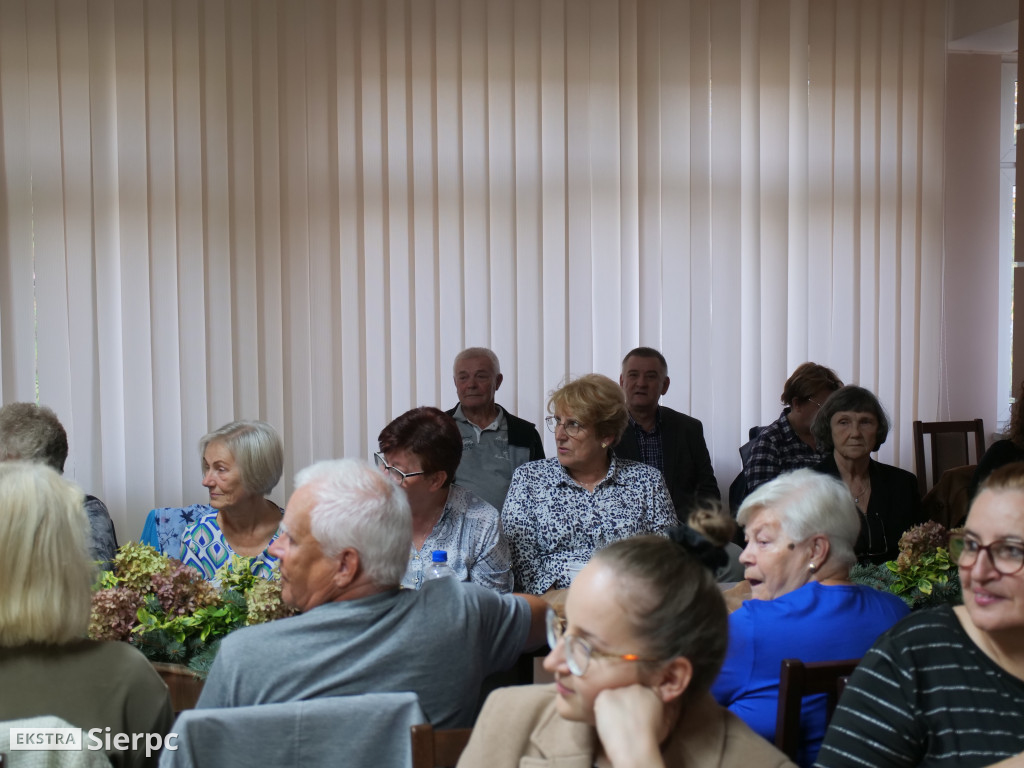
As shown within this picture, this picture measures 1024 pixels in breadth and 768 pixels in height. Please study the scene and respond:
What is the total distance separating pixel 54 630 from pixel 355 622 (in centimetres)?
49

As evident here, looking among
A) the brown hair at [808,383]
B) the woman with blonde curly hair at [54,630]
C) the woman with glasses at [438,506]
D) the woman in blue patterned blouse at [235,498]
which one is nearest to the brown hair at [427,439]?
the woman with glasses at [438,506]

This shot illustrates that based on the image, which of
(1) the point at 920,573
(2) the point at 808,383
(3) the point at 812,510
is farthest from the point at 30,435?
(2) the point at 808,383

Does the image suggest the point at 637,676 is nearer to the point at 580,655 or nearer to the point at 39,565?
the point at 580,655

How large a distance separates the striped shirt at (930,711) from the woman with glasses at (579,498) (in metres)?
1.74

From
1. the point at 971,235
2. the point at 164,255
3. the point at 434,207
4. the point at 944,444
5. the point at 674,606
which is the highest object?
the point at 434,207

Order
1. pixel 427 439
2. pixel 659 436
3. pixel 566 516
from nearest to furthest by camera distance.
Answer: pixel 427 439
pixel 566 516
pixel 659 436

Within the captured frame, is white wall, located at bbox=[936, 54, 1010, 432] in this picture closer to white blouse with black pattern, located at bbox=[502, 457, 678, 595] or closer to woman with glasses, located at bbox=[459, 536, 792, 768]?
white blouse with black pattern, located at bbox=[502, 457, 678, 595]

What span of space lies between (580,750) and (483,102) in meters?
4.18

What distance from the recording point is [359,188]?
514 cm

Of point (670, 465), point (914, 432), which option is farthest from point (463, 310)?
point (914, 432)

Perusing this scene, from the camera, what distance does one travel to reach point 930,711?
1.67 m

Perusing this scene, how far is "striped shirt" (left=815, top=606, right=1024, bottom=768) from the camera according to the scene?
164 cm

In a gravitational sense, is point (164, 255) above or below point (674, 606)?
above

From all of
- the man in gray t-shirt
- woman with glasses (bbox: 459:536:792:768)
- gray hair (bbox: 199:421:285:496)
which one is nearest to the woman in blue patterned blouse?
gray hair (bbox: 199:421:285:496)
